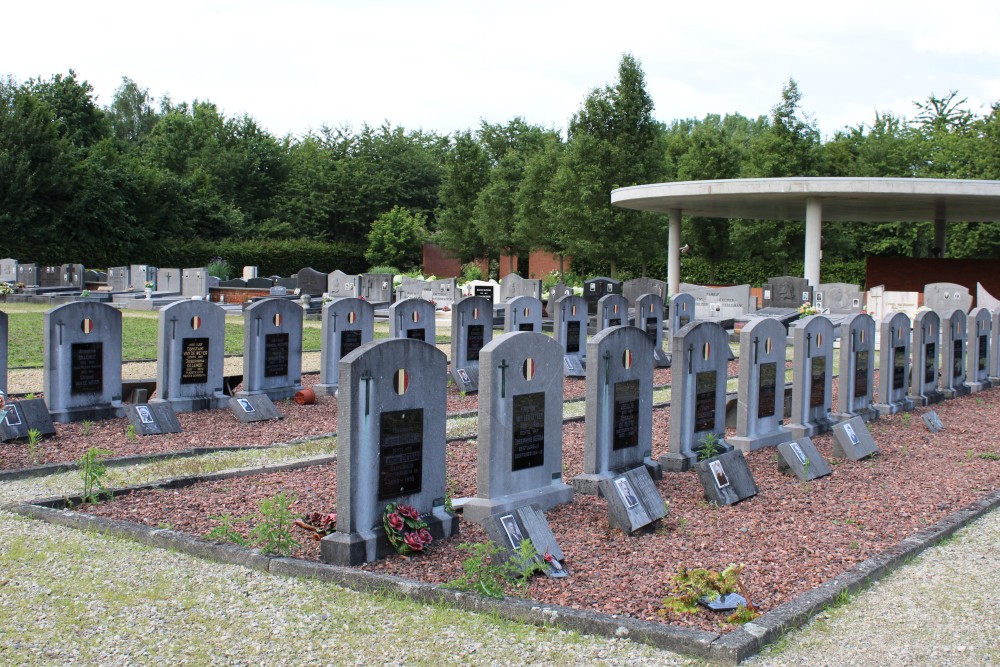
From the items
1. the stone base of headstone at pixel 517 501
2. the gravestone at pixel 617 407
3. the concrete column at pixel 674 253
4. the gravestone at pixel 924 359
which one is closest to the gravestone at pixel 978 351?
→ the gravestone at pixel 924 359

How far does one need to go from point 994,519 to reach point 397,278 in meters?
32.4

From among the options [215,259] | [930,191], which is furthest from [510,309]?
[215,259]

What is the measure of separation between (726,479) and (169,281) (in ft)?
93.2

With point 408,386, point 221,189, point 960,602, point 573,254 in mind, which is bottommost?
point 960,602

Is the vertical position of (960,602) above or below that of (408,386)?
below

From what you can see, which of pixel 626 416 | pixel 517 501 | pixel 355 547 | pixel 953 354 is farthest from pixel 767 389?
pixel 953 354

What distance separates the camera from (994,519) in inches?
294

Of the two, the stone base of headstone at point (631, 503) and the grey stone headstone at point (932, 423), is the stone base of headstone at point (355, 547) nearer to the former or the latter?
the stone base of headstone at point (631, 503)

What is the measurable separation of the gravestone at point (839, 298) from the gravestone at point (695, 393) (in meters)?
17.8

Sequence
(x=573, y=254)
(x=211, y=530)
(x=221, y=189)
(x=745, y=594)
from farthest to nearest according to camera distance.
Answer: (x=221, y=189)
(x=573, y=254)
(x=211, y=530)
(x=745, y=594)

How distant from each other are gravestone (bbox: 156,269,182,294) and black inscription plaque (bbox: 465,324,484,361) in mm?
20693

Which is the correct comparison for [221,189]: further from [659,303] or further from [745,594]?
[745,594]

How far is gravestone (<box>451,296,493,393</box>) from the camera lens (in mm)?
14461

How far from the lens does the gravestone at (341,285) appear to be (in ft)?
100
